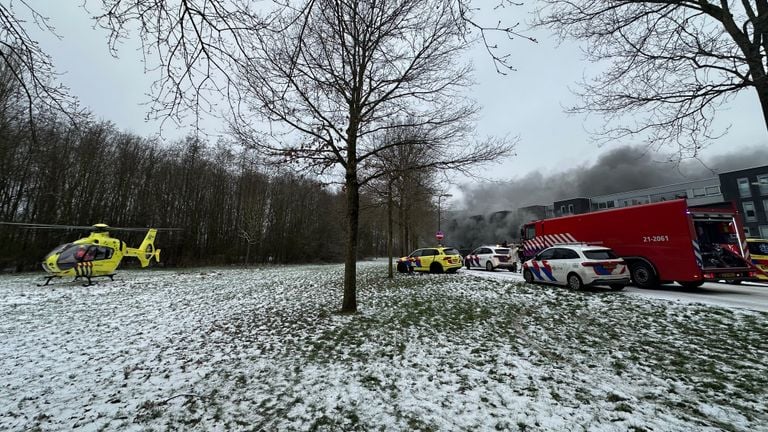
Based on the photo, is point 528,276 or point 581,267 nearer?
point 581,267

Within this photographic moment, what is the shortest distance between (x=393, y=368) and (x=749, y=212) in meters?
51.6

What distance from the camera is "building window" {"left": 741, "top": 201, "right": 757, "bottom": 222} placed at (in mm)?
34094

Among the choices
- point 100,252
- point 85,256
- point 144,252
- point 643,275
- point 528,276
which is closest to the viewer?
point 643,275

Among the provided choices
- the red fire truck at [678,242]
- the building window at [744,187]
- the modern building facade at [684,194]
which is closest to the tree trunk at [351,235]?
the red fire truck at [678,242]

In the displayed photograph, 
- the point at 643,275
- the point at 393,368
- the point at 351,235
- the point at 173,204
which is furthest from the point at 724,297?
the point at 173,204

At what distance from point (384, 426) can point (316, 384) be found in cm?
127

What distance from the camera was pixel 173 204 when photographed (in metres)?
30.2

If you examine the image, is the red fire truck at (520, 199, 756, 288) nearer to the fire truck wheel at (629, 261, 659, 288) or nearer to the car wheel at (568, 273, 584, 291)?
the fire truck wheel at (629, 261, 659, 288)

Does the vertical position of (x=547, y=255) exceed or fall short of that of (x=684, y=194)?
it falls short

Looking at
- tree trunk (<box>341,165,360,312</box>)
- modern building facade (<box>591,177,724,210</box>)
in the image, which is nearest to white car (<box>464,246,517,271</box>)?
tree trunk (<box>341,165,360,312</box>)

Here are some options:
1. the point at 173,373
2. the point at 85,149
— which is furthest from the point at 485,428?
the point at 85,149

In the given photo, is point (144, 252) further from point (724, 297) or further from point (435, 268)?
point (724, 297)

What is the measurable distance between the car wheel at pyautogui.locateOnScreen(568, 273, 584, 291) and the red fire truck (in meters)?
2.73

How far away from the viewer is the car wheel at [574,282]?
33.7 ft
